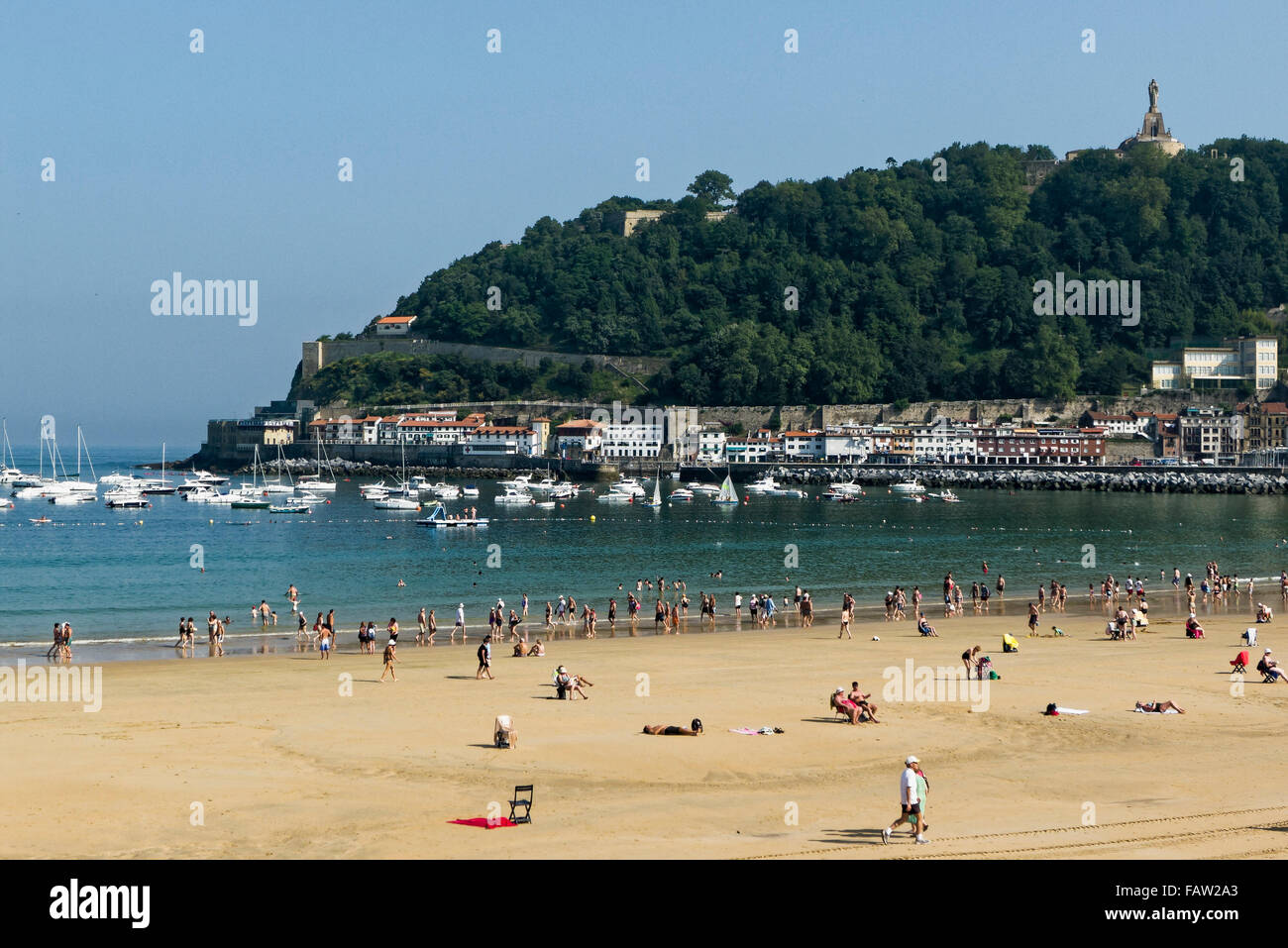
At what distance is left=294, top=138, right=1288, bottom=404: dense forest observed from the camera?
463 ft

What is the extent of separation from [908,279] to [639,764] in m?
145

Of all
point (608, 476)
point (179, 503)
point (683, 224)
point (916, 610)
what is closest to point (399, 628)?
point (916, 610)

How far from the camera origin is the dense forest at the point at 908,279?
463 feet

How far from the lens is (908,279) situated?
156125 millimetres

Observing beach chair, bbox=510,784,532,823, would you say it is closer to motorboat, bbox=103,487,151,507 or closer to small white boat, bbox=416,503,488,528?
small white boat, bbox=416,503,488,528

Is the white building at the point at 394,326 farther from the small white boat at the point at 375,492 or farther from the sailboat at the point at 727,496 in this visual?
the sailboat at the point at 727,496

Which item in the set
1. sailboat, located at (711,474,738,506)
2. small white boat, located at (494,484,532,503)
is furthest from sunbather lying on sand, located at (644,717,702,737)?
small white boat, located at (494,484,532,503)

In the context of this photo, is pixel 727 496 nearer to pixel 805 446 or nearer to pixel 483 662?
pixel 805 446

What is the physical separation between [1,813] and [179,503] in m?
80.9

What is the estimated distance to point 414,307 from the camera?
17850 centimetres

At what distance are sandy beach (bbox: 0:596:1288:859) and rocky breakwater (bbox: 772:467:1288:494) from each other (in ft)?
253

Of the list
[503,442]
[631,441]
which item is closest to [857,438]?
[631,441]
